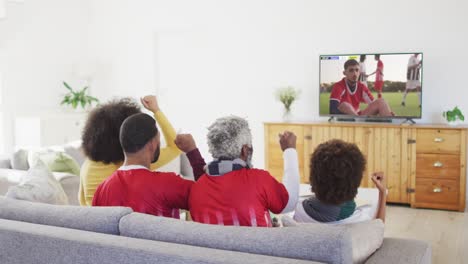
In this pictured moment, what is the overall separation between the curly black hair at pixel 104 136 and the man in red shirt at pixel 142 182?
1.02 ft

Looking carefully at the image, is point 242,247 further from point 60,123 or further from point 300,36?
point 60,123

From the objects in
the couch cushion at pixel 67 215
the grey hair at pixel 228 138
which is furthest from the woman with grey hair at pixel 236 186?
the couch cushion at pixel 67 215

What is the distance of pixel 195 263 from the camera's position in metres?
1.72

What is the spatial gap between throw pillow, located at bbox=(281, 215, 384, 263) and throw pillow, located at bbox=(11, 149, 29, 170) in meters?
3.06

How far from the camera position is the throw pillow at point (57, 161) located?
4270 millimetres

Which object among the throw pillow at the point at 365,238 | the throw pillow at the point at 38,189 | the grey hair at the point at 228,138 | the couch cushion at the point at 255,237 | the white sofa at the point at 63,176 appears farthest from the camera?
the white sofa at the point at 63,176

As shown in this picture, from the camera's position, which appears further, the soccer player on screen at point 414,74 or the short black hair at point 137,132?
the soccer player on screen at point 414,74

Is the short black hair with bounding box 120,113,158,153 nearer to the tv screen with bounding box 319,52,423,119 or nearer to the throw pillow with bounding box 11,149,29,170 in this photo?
the throw pillow with bounding box 11,149,29,170

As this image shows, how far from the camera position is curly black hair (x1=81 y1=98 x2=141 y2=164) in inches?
102

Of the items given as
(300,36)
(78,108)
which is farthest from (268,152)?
(78,108)

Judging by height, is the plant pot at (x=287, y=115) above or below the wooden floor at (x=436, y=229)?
above

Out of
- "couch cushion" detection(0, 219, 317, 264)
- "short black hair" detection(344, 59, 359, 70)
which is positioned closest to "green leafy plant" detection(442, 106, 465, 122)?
"short black hair" detection(344, 59, 359, 70)

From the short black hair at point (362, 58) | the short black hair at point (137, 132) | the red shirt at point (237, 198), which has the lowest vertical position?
the red shirt at point (237, 198)

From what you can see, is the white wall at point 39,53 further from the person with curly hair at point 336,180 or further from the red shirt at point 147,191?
the person with curly hair at point 336,180
